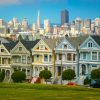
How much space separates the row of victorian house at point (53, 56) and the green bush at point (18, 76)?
4540 millimetres

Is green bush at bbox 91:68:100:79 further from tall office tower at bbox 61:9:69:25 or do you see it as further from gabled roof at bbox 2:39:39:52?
tall office tower at bbox 61:9:69:25

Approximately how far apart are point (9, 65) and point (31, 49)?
482 centimetres

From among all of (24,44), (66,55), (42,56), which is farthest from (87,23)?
(66,55)

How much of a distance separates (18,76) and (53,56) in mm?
8252

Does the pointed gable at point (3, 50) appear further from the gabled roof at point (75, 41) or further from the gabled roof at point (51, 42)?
the gabled roof at point (75, 41)

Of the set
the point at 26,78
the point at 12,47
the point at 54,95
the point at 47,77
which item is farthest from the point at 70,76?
the point at 54,95

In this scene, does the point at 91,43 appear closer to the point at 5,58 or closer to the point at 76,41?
the point at 76,41

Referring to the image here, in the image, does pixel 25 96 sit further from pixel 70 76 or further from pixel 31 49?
pixel 31 49

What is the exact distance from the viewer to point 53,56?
255ft

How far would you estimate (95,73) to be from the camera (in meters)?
67.8

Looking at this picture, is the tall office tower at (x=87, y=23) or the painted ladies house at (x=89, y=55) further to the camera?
the tall office tower at (x=87, y=23)

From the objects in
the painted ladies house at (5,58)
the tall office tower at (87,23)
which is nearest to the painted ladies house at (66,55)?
the painted ladies house at (5,58)

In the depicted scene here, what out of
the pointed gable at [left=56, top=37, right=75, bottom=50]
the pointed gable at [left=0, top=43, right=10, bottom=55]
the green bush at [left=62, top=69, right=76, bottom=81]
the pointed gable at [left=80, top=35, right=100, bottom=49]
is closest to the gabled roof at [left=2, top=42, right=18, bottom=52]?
the pointed gable at [left=0, top=43, right=10, bottom=55]

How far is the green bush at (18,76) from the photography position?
237 ft
